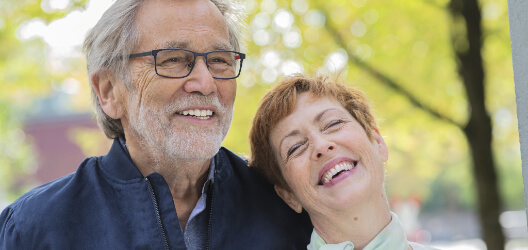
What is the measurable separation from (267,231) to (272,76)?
11.5 ft

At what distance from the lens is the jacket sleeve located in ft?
7.00

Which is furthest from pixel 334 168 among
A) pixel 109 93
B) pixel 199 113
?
pixel 109 93

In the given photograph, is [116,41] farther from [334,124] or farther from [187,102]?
[334,124]

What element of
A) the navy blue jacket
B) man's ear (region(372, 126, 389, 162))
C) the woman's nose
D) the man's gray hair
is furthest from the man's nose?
man's ear (region(372, 126, 389, 162))

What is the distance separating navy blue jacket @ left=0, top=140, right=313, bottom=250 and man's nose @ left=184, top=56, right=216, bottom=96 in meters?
0.40

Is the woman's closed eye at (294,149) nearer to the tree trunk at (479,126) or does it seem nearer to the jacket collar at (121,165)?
the jacket collar at (121,165)

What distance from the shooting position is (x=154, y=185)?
228 cm

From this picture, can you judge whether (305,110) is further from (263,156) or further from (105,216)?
(105,216)

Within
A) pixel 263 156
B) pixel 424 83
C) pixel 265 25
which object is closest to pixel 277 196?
pixel 263 156

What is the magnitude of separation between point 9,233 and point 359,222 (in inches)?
55.9

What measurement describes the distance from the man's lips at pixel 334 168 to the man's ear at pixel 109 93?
0.98m

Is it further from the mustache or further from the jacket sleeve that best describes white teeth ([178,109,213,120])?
the jacket sleeve

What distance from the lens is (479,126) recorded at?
574 centimetres

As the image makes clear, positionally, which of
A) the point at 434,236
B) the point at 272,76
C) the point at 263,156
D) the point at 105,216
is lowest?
the point at 434,236
